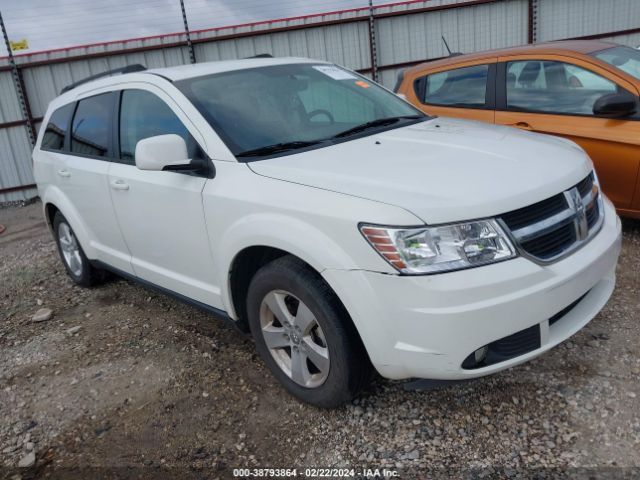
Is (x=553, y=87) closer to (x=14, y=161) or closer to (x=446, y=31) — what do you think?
(x=446, y=31)

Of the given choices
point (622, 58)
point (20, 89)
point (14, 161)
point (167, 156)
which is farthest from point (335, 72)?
point (14, 161)

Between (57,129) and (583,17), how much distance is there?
11.9 meters

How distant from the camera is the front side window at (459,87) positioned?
4965 mm

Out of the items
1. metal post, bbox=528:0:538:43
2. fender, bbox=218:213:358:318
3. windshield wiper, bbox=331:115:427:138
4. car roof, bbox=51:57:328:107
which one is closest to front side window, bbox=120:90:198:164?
car roof, bbox=51:57:328:107

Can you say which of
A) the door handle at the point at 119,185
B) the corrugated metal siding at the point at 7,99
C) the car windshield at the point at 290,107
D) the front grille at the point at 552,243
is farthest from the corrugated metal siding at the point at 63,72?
the front grille at the point at 552,243

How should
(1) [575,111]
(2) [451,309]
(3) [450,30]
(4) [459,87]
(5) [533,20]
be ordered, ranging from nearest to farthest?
(2) [451,309], (1) [575,111], (4) [459,87], (3) [450,30], (5) [533,20]

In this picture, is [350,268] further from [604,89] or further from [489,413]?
[604,89]

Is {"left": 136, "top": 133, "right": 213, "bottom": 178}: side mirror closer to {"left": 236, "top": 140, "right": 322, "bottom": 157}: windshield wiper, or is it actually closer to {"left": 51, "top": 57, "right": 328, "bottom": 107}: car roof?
{"left": 236, "top": 140, "right": 322, "bottom": 157}: windshield wiper

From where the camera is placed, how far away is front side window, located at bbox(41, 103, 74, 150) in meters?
4.45

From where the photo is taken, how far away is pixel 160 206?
10.4 ft

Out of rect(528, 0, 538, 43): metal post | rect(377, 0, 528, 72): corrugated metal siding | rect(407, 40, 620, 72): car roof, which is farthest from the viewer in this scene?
rect(528, 0, 538, 43): metal post

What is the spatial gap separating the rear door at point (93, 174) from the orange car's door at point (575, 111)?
10.5 ft

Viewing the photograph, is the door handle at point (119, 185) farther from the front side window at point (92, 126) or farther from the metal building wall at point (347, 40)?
the metal building wall at point (347, 40)

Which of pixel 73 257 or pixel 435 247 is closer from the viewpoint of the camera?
pixel 435 247
